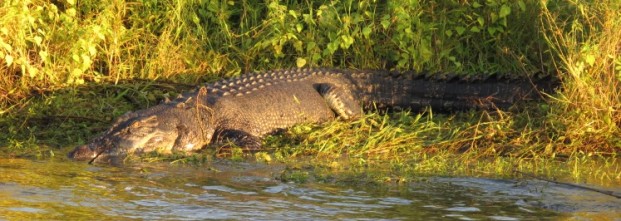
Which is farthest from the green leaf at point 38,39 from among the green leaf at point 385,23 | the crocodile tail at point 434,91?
the green leaf at point 385,23

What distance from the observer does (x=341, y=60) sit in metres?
10.2

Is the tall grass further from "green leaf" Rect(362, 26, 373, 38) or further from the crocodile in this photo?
"green leaf" Rect(362, 26, 373, 38)

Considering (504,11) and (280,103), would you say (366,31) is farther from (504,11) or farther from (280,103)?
(504,11)

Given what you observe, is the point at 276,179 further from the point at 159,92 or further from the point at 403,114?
the point at 159,92

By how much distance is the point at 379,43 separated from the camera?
33.1ft

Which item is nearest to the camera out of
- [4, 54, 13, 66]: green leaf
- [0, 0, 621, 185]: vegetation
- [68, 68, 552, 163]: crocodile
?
[0, 0, 621, 185]: vegetation

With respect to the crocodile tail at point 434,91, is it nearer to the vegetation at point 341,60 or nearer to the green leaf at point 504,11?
the vegetation at point 341,60

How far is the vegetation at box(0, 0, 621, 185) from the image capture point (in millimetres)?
7992

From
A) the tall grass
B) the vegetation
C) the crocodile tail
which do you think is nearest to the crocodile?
the crocodile tail

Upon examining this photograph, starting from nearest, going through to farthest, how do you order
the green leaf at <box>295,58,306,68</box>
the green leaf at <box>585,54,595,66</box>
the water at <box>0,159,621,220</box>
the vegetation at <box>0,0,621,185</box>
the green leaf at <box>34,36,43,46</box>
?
the water at <box>0,159,621,220</box>
the green leaf at <box>585,54,595,66</box>
the vegetation at <box>0,0,621,185</box>
the green leaf at <box>34,36,43,46</box>
the green leaf at <box>295,58,306,68</box>

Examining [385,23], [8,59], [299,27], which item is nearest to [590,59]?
[385,23]

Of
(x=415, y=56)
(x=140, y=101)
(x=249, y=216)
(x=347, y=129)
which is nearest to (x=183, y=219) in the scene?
(x=249, y=216)

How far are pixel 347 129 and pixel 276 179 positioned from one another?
6.05 feet

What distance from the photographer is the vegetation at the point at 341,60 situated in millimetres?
7992
